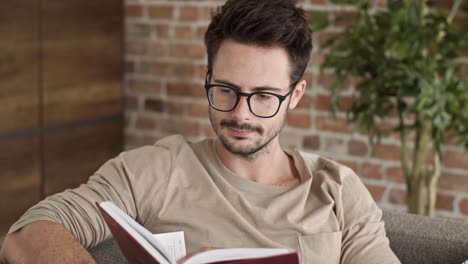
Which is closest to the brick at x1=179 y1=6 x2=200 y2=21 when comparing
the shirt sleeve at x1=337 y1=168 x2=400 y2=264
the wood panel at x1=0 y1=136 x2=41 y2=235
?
the wood panel at x1=0 y1=136 x2=41 y2=235

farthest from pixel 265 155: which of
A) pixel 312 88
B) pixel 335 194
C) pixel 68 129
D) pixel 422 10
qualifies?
pixel 68 129

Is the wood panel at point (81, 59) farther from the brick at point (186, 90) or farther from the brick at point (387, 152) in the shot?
the brick at point (387, 152)

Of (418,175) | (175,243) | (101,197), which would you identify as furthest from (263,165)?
(418,175)

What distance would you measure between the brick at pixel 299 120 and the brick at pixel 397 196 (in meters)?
0.47

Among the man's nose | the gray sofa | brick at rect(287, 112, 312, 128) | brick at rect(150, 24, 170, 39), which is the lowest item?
brick at rect(287, 112, 312, 128)

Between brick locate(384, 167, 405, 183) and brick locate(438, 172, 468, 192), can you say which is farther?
brick locate(384, 167, 405, 183)

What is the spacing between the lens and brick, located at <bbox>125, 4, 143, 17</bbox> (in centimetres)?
371

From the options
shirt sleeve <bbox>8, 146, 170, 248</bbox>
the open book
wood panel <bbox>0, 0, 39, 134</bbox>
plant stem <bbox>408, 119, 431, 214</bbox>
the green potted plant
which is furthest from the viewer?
wood panel <bbox>0, 0, 39, 134</bbox>

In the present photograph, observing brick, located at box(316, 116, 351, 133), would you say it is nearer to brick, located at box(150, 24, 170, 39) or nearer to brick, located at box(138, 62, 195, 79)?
brick, located at box(138, 62, 195, 79)

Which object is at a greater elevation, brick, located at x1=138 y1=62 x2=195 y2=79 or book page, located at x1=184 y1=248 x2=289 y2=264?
book page, located at x1=184 y1=248 x2=289 y2=264

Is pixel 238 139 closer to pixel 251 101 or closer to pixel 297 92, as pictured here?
pixel 251 101

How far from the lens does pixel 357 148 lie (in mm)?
3248

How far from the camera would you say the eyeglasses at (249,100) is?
5.52ft

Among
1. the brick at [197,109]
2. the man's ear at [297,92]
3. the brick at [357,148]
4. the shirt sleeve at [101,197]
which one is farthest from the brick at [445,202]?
the shirt sleeve at [101,197]
